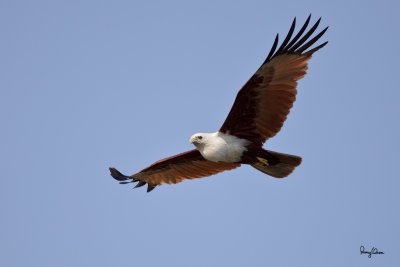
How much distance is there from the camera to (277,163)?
39.7 feet

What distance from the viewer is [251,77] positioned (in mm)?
11562

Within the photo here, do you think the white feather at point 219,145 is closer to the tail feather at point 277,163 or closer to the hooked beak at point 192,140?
the hooked beak at point 192,140

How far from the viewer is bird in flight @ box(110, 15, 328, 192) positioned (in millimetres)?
11640

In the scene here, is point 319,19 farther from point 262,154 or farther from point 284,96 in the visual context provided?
point 262,154

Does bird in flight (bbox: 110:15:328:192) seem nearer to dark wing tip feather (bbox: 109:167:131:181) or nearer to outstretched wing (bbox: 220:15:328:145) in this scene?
outstretched wing (bbox: 220:15:328:145)

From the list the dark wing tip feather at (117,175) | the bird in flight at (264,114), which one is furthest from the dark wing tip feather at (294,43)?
the dark wing tip feather at (117,175)

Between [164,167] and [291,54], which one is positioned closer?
[291,54]

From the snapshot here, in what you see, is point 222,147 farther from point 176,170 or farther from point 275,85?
point 176,170

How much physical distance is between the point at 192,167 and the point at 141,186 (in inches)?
44.8

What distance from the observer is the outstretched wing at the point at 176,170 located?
1312 centimetres

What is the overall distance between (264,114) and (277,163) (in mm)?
864

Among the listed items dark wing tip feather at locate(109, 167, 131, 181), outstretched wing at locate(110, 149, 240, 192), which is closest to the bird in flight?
outstretched wing at locate(110, 149, 240, 192)

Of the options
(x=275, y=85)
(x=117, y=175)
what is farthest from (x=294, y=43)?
(x=117, y=175)

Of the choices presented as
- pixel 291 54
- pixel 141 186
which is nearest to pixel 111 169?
pixel 141 186
